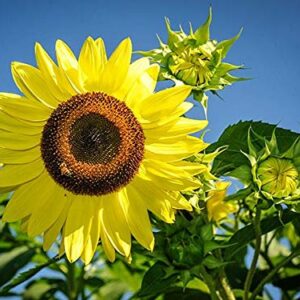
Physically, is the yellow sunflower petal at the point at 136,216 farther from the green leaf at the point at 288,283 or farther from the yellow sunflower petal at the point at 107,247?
the green leaf at the point at 288,283

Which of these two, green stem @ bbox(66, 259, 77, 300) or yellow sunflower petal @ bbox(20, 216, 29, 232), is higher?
yellow sunflower petal @ bbox(20, 216, 29, 232)

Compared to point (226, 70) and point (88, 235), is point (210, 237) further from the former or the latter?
Result: point (226, 70)

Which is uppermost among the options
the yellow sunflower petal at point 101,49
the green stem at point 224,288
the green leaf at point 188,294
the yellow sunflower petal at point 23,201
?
the yellow sunflower petal at point 101,49

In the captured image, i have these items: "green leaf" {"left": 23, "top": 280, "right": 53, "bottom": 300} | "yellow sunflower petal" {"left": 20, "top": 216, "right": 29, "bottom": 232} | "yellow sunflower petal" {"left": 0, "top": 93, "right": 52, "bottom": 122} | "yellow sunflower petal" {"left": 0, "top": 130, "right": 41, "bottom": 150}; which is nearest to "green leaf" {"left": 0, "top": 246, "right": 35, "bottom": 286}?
"green leaf" {"left": 23, "top": 280, "right": 53, "bottom": 300}

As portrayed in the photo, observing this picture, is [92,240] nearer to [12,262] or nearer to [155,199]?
[155,199]

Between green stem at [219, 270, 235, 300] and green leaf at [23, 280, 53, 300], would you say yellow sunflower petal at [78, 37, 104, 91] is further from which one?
green leaf at [23, 280, 53, 300]

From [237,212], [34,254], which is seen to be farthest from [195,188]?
[34,254]

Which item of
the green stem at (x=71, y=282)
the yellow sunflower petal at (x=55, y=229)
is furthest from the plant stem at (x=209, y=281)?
the green stem at (x=71, y=282)
